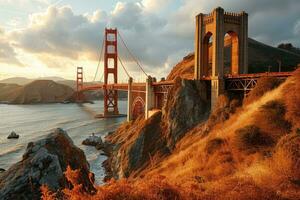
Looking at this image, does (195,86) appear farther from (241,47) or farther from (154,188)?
(154,188)

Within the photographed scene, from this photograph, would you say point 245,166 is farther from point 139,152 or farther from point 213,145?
point 139,152

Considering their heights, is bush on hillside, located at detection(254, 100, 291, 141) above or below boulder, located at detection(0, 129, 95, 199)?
above

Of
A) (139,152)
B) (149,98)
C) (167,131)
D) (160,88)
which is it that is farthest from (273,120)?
(149,98)

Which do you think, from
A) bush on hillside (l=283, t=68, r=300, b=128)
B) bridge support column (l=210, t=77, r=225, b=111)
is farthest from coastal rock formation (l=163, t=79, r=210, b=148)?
bush on hillside (l=283, t=68, r=300, b=128)

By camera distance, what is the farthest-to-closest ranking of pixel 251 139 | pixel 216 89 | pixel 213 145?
pixel 216 89 → pixel 213 145 → pixel 251 139

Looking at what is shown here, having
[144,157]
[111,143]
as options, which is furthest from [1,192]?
[111,143]

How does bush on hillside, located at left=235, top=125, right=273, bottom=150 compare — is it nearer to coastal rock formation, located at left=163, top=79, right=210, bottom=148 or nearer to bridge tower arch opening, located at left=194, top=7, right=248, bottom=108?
coastal rock formation, located at left=163, top=79, right=210, bottom=148
